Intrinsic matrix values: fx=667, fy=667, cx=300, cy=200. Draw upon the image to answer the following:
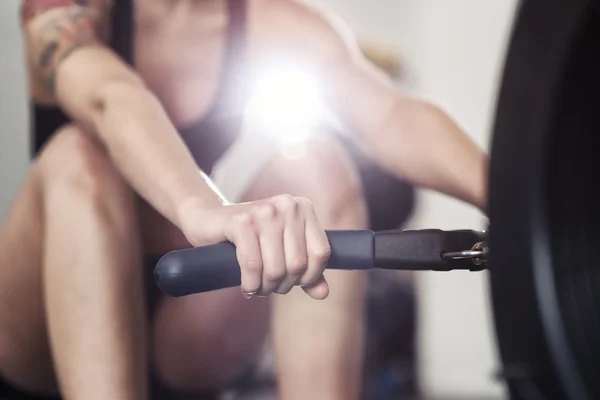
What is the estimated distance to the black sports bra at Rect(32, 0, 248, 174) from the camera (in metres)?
1.00

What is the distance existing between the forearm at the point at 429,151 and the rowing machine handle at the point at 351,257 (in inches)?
12.5

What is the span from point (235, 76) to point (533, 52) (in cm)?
68

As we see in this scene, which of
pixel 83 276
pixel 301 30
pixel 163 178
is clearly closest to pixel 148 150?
pixel 163 178

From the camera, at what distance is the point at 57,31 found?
0.94 m

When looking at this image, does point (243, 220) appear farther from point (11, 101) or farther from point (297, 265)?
point (11, 101)

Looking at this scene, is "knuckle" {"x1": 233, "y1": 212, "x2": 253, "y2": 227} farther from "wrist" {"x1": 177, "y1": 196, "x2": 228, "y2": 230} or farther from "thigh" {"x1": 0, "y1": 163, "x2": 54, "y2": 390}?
"thigh" {"x1": 0, "y1": 163, "x2": 54, "y2": 390}

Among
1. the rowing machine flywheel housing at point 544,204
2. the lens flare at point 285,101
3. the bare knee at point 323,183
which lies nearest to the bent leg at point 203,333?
the bare knee at point 323,183

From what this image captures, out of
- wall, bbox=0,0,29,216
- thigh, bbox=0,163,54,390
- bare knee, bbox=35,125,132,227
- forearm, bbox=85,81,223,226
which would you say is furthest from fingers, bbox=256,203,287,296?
wall, bbox=0,0,29,216

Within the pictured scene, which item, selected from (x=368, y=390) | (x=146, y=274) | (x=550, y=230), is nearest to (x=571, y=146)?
(x=550, y=230)

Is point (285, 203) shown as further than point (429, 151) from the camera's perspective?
No

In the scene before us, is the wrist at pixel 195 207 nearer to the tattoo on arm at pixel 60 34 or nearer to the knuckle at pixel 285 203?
the knuckle at pixel 285 203

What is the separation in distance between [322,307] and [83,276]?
300mm

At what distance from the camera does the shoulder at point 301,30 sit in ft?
3.43

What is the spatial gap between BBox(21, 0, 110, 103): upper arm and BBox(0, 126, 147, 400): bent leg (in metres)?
0.11
